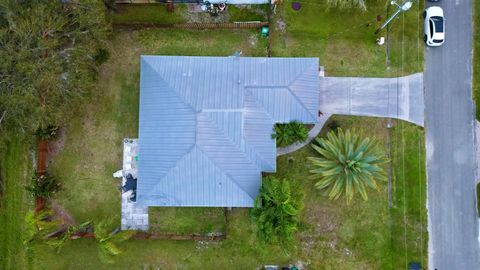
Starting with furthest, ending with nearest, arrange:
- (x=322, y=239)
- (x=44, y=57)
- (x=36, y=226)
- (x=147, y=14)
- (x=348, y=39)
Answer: (x=147, y=14), (x=348, y=39), (x=322, y=239), (x=36, y=226), (x=44, y=57)

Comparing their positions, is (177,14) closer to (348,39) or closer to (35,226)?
(348,39)

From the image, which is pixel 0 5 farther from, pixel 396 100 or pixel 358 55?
pixel 396 100

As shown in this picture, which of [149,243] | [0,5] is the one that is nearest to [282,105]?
[149,243]

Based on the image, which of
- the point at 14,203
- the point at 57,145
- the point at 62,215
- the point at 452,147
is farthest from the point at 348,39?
the point at 14,203

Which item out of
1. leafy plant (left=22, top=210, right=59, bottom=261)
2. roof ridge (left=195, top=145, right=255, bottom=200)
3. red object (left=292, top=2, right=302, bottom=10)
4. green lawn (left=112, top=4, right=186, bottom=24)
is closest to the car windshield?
red object (left=292, top=2, right=302, bottom=10)

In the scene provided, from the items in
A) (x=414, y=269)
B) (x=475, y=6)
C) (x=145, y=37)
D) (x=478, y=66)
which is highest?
(x=475, y=6)

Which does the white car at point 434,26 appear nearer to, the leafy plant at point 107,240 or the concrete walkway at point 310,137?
the concrete walkway at point 310,137
